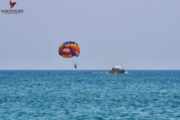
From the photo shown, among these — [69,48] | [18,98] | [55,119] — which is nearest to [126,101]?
[18,98]

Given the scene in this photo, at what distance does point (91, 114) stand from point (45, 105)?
1235 centimetres

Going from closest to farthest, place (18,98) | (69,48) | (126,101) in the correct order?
(126,101)
(18,98)
(69,48)

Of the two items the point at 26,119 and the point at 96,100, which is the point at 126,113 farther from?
the point at 96,100

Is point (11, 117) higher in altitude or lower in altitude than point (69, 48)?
lower

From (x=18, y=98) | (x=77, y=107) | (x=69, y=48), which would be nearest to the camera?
(x=77, y=107)

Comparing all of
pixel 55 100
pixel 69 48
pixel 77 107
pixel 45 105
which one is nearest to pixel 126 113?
pixel 77 107

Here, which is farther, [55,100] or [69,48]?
[69,48]

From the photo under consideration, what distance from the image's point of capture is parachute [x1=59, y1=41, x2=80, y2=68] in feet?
524

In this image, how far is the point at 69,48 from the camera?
6398 inches

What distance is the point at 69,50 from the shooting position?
532 feet

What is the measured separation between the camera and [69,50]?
6383 inches

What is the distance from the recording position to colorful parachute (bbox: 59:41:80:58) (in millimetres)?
159875

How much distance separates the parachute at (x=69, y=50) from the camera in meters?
160

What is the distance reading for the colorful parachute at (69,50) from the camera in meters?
160
